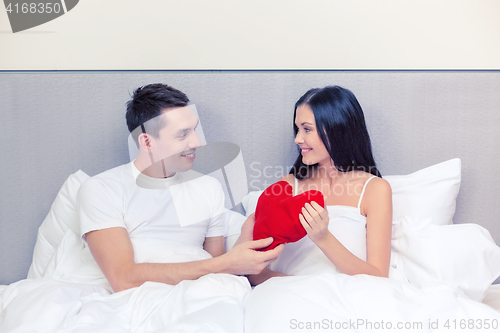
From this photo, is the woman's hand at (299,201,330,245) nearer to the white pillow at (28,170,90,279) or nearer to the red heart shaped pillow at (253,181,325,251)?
the red heart shaped pillow at (253,181,325,251)

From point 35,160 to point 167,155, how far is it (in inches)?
24.7

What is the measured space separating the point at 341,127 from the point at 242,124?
431mm

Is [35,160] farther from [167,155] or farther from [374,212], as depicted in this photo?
[374,212]

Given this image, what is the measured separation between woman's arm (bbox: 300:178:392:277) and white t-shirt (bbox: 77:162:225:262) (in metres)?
0.42

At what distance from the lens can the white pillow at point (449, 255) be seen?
3.43 feet

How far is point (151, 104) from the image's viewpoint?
1.18 metres

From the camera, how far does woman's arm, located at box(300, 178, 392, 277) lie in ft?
3.07

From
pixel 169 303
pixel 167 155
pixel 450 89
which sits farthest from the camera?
pixel 450 89

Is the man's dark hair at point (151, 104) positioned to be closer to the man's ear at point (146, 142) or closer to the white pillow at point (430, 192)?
the man's ear at point (146, 142)

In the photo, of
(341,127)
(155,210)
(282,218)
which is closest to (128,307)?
(155,210)

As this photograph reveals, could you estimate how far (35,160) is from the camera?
1373mm

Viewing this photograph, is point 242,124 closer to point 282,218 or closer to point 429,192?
point 282,218
